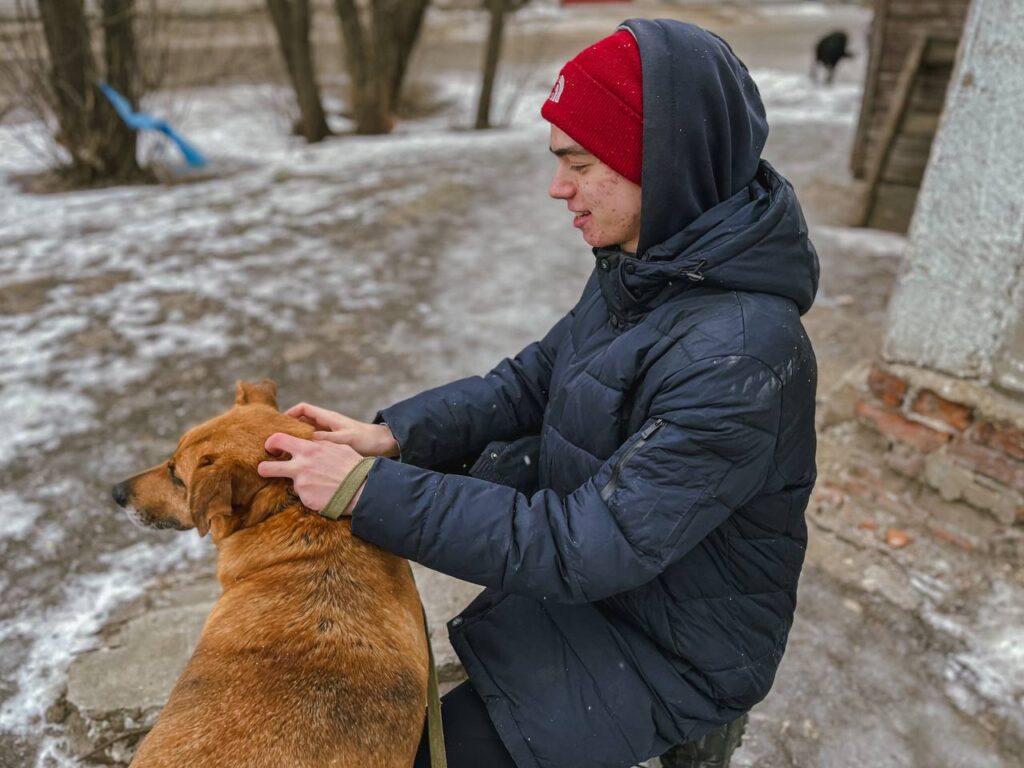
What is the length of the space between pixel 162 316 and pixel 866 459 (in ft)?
16.1

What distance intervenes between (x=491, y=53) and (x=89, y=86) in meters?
5.82

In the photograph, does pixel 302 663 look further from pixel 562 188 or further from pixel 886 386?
pixel 886 386

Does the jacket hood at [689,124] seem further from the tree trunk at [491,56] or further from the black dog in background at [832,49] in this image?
the black dog in background at [832,49]

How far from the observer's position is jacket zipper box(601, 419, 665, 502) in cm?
157

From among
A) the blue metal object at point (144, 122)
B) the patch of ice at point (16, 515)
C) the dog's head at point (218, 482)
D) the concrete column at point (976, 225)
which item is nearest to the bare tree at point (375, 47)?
the blue metal object at point (144, 122)

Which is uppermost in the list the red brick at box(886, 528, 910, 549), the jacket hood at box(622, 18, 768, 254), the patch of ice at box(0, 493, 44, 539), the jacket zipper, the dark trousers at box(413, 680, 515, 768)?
the jacket hood at box(622, 18, 768, 254)

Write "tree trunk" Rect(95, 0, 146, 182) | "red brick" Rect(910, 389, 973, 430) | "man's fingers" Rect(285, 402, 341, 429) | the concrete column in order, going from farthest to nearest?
"tree trunk" Rect(95, 0, 146, 182) < "red brick" Rect(910, 389, 973, 430) < the concrete column < "man's fingers" Rect(285, 402, 341, 429)

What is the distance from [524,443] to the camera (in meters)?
2.14

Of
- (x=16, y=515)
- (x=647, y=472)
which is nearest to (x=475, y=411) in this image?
(x=647, y=472)

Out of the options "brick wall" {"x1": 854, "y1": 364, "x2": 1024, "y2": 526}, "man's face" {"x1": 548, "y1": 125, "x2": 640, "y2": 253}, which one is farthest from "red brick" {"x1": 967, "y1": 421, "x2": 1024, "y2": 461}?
"man's face" {"x1": 548, "y1": 125, "x2": 640, "y2": 253}

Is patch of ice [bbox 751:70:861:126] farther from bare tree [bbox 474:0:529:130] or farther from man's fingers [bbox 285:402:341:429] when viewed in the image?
man's fingers [bbox 285:402:341:429]

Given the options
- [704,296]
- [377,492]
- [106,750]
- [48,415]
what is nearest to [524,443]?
[377,492]

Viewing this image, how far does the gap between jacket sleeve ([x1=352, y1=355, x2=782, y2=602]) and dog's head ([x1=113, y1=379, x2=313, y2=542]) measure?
549 millimetres

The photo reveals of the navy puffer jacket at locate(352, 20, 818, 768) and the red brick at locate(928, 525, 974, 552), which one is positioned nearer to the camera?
the navy puffer jacket at locate(352, 20, 818, 768)
